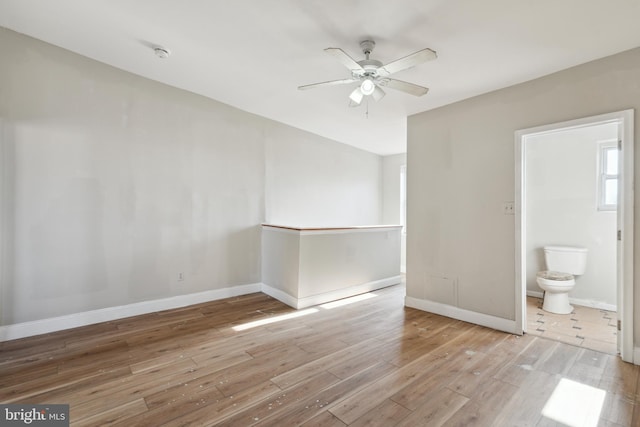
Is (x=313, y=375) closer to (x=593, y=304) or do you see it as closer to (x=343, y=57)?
(x=343, y=57)

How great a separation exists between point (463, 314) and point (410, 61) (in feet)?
8.89

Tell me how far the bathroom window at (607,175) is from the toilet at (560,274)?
653mm

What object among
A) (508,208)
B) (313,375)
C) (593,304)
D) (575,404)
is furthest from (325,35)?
(593,304)

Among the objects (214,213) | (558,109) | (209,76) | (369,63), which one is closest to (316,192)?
(214,213)

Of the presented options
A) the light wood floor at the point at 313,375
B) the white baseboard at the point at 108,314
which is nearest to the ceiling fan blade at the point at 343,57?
the light wood floor at the point at 313,375

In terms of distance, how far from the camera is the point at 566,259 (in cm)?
381

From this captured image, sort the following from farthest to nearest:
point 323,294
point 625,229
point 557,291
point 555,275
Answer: point 323,294 < point 555,275 < point 557,291 < point 625,229

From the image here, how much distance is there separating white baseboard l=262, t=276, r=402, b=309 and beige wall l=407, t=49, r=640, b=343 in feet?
2.50

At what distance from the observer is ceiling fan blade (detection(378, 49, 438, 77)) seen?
76.7 inches

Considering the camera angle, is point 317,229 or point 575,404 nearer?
point 575,404

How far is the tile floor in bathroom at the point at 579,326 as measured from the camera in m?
2.72

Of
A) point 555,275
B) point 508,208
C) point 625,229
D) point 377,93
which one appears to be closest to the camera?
point 625,229

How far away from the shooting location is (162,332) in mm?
2900

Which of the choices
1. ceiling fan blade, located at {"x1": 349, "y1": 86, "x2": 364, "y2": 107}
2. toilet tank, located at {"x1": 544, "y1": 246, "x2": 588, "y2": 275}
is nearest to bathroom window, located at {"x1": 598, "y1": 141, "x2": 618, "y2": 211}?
toilet tank, located at {"x1": 544, "y1": 246, "x2": 588, "y2": 275}
